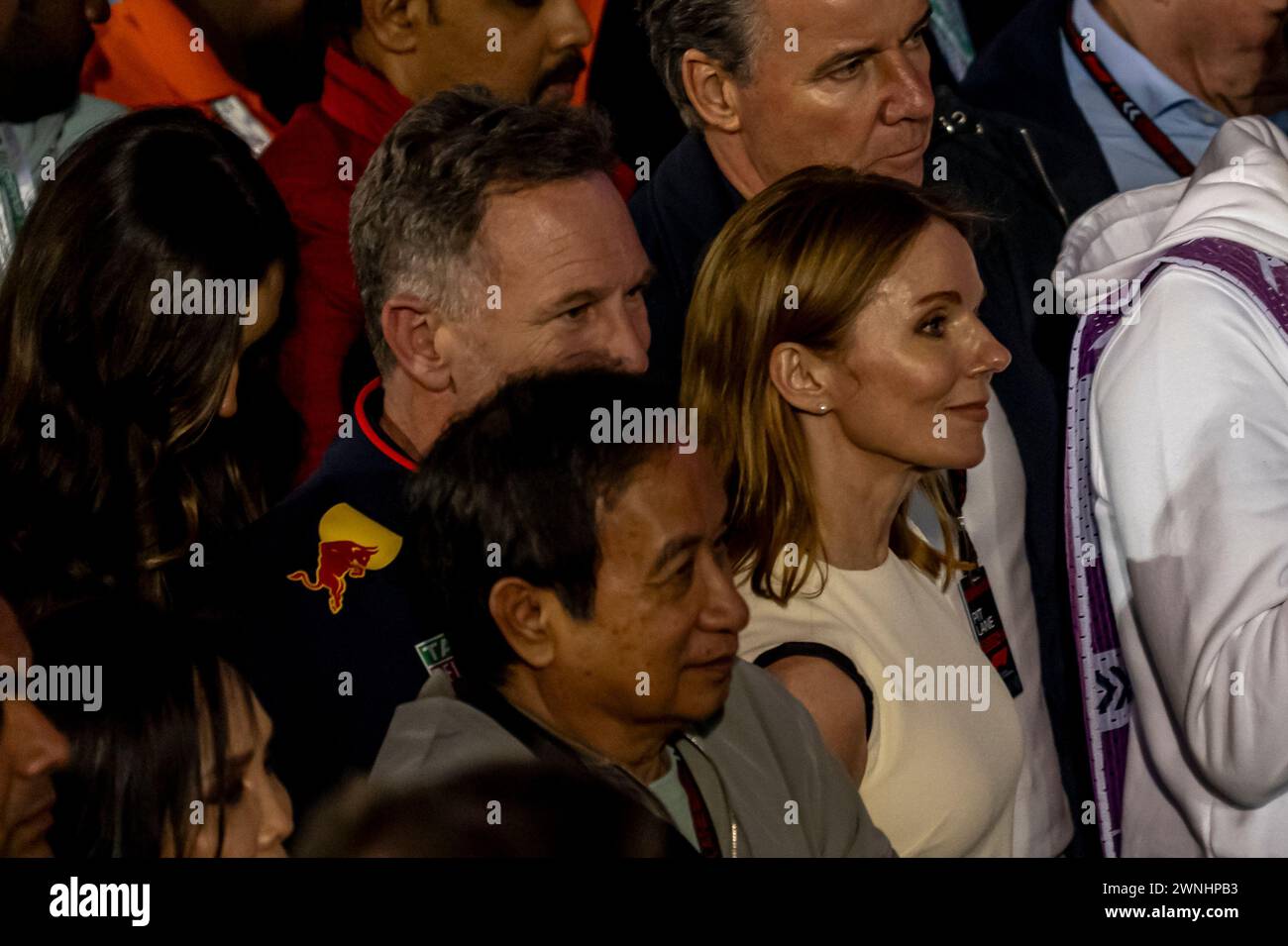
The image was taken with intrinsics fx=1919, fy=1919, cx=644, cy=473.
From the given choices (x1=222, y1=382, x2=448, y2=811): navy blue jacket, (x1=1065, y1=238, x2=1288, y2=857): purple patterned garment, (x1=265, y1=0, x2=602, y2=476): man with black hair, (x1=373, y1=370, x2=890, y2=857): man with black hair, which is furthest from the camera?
(x1=265, y1=0, x2=602, y2=476): man with black hair

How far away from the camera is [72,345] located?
2086 mm

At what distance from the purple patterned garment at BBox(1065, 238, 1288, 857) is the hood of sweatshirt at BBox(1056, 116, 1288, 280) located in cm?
7

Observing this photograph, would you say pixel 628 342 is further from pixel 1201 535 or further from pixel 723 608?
pixel 1201 535

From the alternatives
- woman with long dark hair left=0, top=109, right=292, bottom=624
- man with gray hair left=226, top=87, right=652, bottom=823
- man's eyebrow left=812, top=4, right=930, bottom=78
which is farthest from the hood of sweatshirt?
woman with long dark hair left=0, top=109, right=292, bottom=624

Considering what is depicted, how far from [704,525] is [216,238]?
2.18ft

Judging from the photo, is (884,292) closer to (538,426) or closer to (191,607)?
(538,426)

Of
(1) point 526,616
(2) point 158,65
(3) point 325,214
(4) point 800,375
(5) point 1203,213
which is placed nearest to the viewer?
(1) point 526,616

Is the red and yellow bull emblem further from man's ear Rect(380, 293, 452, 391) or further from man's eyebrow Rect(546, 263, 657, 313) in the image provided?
man's eyebrow Rect(546, 263, 657, 313)

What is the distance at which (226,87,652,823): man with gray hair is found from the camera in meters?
1.98

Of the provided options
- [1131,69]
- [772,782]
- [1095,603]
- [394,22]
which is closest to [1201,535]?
[1095,603]

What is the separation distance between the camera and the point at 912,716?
199cm

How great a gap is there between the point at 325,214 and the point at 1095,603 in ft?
3.36

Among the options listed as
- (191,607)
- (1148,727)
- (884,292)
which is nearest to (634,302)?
(884,292)

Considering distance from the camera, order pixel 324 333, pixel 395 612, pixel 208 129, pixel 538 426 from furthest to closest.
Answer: pixel 324 333 → pixel 208 129 → pixel 395 612 → pixel 538 426
